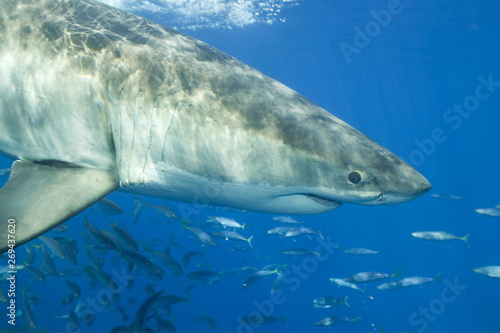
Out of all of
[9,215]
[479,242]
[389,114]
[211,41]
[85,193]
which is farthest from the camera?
[389,114]

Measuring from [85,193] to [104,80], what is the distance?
33.6 inches

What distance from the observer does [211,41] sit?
33.8 meters

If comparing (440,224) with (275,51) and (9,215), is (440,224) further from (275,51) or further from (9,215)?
(9,215)

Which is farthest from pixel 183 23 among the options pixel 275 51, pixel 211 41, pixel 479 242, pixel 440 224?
pixel 440 224

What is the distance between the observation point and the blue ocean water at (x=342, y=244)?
22656 millimetres

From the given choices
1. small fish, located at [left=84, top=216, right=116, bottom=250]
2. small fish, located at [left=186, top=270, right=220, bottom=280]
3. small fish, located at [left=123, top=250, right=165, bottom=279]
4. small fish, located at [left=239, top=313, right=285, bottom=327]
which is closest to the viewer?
small fish, located at [left=84, top=216, right=116, bottom=250]

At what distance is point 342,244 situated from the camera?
34938mm

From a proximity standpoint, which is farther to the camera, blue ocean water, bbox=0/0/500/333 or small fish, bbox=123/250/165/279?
blue ocean water, bbox=0/0/500/333

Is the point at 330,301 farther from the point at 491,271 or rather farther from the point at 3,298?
the point at 3,298

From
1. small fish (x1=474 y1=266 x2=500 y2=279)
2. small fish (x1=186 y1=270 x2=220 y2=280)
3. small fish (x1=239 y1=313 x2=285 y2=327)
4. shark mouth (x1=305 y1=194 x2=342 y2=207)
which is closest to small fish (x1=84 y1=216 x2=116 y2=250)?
small fish (x1=186 y1=270 x2=220 y2=280)

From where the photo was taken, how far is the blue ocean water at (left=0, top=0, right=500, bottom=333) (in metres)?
22.7

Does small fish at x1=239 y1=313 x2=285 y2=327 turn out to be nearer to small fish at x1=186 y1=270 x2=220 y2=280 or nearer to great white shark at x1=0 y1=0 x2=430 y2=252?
small fish at x1=186 y1=270 x2=220 y2=280

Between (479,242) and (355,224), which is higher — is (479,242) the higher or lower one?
the higher one

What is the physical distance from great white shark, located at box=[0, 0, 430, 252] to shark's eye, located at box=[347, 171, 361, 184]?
0.01 meters
